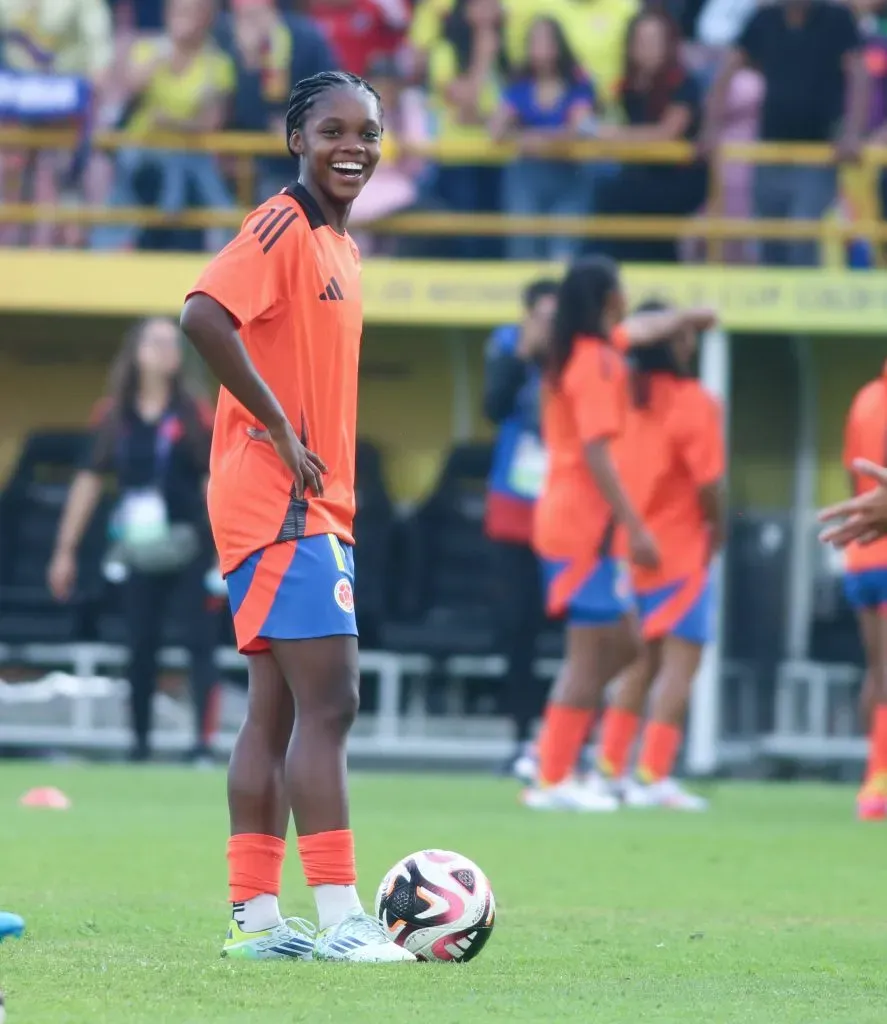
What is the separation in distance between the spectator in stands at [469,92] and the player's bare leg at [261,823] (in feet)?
31.7

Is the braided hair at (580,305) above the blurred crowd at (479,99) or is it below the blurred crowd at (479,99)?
below

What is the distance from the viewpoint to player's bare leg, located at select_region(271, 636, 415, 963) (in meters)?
4.79

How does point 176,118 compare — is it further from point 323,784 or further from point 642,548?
point 323,784

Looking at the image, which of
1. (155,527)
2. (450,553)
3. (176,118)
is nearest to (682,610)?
(155,527)

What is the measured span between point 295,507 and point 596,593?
5059 millimetres

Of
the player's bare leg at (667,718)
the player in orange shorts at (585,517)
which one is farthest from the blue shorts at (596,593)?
the player's bare leg at (667,718)

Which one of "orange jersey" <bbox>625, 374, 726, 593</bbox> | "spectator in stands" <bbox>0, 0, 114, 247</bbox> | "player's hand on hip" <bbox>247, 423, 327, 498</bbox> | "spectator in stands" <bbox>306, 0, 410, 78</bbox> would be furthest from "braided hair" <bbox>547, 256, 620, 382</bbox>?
"spectator in stands" <bbox>0, 0, 114, 247</bbox>

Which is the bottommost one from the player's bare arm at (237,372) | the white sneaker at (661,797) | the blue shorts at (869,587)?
the white sneaker at (661,797)

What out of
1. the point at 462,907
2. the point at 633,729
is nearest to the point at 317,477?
the point at 462,907

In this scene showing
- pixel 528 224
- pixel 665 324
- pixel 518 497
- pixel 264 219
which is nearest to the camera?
pixel 264 219

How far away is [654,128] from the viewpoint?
46.2 ft

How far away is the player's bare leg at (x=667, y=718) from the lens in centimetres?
1041

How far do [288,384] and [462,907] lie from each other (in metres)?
1.18

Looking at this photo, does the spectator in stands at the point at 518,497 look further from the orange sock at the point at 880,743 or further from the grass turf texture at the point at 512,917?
the orange sock at the point at 880,743
